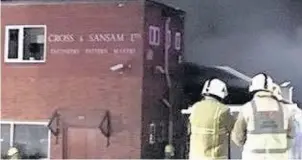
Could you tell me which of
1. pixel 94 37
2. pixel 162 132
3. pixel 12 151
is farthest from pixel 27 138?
pixel 162 132

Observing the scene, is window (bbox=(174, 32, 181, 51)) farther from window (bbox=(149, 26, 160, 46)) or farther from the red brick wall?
the red brick wall

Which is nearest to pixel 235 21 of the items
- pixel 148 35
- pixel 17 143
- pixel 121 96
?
pixel 148 35

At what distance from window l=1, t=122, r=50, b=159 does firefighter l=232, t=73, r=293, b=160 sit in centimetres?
603

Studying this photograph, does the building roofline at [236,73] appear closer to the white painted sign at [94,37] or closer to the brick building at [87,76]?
the brick building at [87,76]

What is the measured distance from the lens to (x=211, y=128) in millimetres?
6188

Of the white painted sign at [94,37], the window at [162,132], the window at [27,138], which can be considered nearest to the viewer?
the white painted sign at [94,37]

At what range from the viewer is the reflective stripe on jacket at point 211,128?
243 inches

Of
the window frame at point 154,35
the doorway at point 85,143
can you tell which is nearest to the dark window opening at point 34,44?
the doorway at point 85,143

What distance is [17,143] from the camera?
11.6 metres

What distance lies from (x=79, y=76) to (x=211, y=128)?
219 inches

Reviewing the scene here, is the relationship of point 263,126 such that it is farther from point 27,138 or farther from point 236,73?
point 27,138

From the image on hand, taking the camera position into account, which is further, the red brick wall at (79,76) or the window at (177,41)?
the window at (177,41)

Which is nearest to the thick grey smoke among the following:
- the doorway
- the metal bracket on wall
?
the doorway

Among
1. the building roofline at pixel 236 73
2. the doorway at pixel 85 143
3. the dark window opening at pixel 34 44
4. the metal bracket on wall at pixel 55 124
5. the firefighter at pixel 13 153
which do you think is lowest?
the firefighter at pixel 13 153
